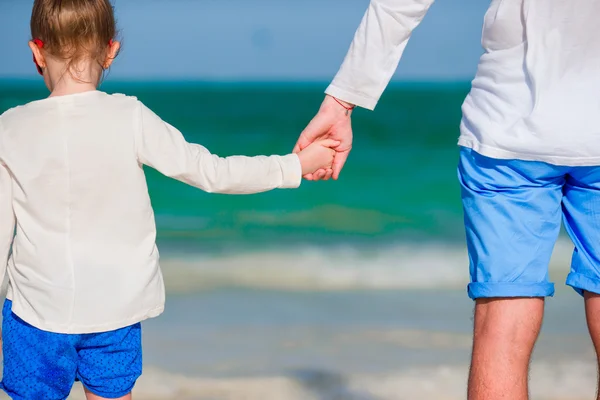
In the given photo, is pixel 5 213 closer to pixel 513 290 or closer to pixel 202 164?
pixel 202 164

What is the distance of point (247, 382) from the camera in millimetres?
3389

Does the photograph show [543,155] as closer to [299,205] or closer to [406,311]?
[406,311]

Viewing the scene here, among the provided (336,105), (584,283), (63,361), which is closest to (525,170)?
(584,283)

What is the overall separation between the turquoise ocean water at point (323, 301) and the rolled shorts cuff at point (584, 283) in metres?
1.27

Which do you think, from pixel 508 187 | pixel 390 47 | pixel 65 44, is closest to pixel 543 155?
pixel 508 187

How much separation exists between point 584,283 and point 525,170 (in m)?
0.28

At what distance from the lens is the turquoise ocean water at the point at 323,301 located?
11.3ft

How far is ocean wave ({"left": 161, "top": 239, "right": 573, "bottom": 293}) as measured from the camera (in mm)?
5094

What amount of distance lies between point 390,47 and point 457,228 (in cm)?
529

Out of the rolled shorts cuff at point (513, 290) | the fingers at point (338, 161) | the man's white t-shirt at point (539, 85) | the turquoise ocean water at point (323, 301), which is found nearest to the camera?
the man's white t-shirt at point (539, 85)

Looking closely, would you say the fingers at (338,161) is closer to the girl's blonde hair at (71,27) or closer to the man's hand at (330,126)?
the man's hand at (330,126)

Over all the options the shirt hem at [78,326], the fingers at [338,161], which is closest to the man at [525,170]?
the fingers at [338,161]

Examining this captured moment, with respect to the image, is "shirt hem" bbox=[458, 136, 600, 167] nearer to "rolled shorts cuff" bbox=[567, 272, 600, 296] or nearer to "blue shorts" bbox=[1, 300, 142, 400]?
"rolled shorts cuff" bbox=[567, 272, 600, 296]

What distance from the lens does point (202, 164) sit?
215cm
